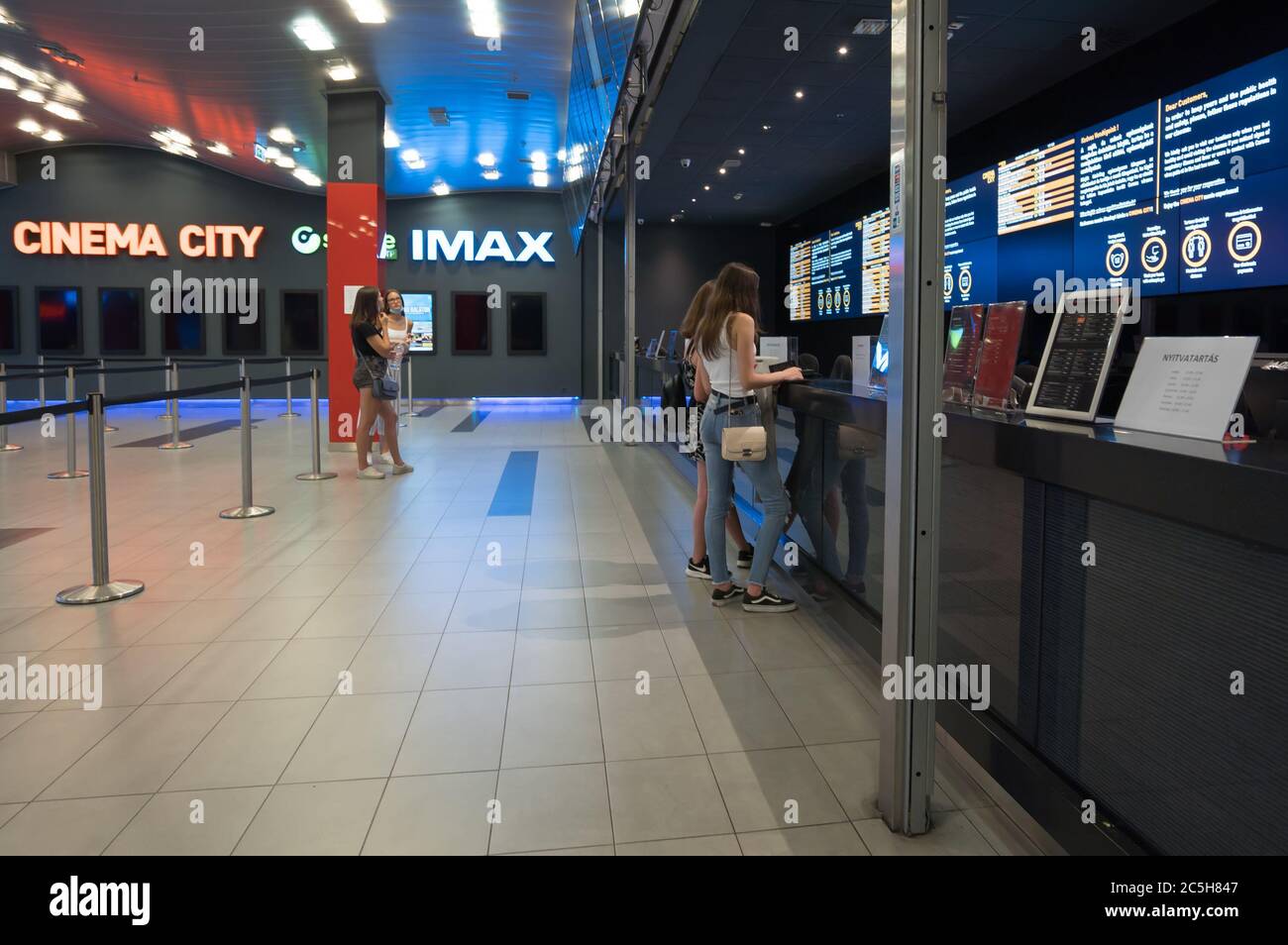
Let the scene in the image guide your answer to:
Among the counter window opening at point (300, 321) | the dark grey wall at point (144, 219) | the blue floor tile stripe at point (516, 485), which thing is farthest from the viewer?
the counter window opening at point (300, 321)

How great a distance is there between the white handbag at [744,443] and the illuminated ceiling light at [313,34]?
6.81m

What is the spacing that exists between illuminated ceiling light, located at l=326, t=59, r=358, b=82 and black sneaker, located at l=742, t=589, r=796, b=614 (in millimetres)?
7914

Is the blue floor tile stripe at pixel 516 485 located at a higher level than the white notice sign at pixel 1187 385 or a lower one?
lower

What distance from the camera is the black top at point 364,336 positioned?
24.4 ft

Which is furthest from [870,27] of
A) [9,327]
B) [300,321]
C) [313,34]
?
[9,327]

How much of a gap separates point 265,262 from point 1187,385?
1768 centimetres

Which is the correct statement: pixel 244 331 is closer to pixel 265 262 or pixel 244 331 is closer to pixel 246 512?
pixel 265 262

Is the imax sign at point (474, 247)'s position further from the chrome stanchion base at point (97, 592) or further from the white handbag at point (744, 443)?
the white handbag at point (744, 443)

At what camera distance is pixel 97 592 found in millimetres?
4355

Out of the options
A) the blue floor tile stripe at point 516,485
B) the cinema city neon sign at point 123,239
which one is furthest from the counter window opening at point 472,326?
the blue floor tile stripe at point 516,485

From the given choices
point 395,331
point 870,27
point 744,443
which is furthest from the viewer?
point 395,331

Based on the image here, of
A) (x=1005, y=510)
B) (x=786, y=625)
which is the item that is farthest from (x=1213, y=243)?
(x=1005, y=510)

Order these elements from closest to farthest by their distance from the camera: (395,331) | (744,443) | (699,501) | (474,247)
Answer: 1. (744,443)
2. (699,501)
3. (395,331)
4. (474,247)
